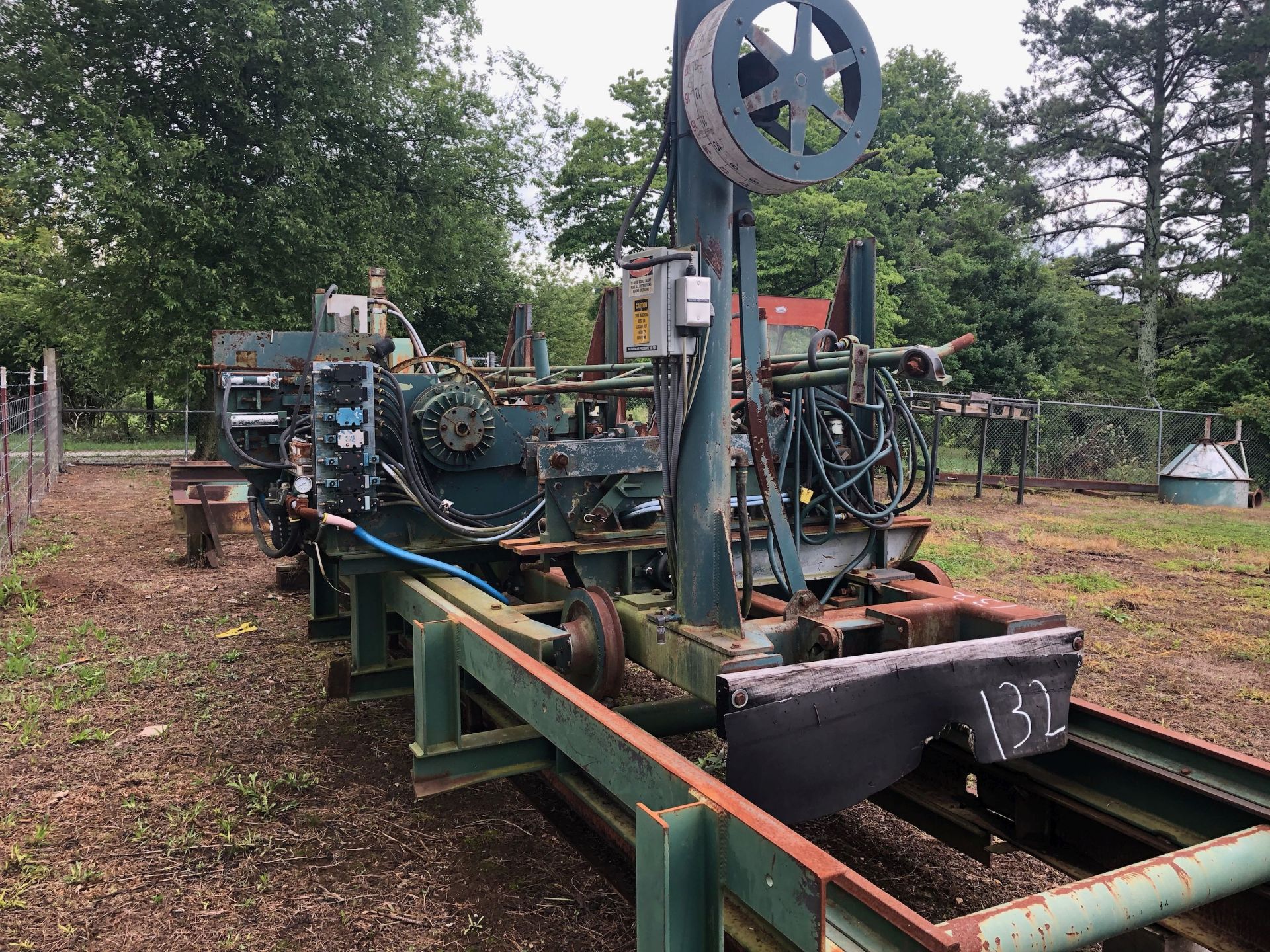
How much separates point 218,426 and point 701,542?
9.36 ft

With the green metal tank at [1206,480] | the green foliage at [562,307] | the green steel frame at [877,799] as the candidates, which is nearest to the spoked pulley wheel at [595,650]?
the green steel frame at [877,799]

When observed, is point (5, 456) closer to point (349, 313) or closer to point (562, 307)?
point (349, 313)

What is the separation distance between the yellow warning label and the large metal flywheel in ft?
1.48

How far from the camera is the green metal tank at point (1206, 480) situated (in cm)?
1518

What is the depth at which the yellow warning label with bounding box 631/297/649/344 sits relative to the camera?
2.75 metres

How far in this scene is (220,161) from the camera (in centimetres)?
1487

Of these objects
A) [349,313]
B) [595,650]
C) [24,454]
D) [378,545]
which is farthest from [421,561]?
[24,454]

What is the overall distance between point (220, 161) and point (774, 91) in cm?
1484

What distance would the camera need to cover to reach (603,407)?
6039mm

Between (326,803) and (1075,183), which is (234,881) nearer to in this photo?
(326,803)

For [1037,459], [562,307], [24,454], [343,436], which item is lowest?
[1037,459]

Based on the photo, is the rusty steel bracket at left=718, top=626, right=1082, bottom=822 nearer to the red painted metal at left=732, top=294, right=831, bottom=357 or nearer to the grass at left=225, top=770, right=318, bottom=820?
the grass at left=225, top=770, right=318, bottom=820

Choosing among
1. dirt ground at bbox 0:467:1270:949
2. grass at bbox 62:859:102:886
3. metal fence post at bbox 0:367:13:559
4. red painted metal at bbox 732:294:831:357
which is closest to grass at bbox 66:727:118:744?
dirt ground at bbox 0:467:1270:949

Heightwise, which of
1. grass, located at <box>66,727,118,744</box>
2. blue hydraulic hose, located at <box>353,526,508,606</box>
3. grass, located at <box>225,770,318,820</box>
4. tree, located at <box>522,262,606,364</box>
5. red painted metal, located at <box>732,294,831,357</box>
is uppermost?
tree, located at <box>522,262,606,364</box>
